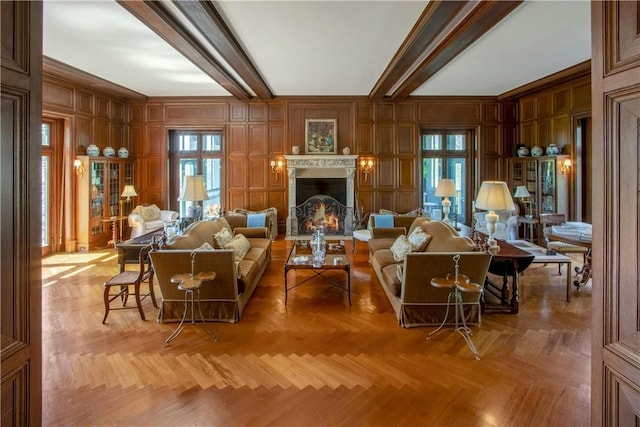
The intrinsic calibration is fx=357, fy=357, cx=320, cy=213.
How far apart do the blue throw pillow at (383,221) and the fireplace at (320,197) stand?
7.30ft

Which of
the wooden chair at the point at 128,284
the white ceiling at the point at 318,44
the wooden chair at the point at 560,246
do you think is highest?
the white ceiling at the point at 318,44

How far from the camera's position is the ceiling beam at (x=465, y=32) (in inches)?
146

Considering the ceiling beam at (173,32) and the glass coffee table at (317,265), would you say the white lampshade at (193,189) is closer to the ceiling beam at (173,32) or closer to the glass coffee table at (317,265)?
the glass coffee table at (317,265)

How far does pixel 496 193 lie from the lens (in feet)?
12.6

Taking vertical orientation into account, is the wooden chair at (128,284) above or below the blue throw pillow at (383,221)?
below

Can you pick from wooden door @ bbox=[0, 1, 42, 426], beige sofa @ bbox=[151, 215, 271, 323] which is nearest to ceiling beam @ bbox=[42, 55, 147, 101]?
beige sofa @ bbox=[151, 215, 271, 323]

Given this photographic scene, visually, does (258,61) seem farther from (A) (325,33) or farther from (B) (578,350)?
(B) (578,350)

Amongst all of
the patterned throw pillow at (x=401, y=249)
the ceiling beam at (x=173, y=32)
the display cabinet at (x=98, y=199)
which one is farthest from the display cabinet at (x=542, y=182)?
the display cabinet at (x=98, y=199)

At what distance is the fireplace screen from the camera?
28.4 feet

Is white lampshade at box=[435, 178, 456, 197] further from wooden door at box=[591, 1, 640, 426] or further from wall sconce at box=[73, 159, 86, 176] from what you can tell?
wall sconce at box=[73, 159, 86, 176]

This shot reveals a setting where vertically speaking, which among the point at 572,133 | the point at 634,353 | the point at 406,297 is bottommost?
the point at 406,297

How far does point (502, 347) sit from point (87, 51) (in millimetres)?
6622

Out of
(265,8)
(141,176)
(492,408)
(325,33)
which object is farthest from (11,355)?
(141,176)

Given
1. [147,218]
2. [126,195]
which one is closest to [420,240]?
[147,218]
